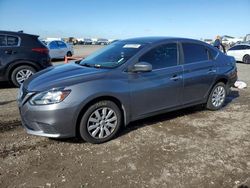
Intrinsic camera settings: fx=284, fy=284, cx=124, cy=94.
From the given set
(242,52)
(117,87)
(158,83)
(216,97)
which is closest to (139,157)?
(117,87)

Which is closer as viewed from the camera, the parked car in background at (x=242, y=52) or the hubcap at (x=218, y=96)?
the hubcap at (x=218, y=96)

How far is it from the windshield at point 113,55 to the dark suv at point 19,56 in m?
3.70

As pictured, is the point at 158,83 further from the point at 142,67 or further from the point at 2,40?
the point at 2,40

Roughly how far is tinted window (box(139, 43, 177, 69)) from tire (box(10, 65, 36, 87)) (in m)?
4.88

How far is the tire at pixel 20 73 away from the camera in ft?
27.7

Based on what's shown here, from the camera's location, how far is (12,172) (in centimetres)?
358

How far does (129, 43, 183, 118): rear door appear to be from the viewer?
→ 4.71m

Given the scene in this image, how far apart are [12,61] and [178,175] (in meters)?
6.51

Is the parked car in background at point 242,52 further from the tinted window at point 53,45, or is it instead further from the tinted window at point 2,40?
the tinted window at point 2,40

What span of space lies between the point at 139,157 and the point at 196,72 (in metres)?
2.40

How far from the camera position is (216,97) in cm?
631

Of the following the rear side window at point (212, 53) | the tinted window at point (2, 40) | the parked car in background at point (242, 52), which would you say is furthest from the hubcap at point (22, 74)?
the parked car in background at point (242, 52)

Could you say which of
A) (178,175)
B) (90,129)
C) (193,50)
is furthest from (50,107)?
(193,50)

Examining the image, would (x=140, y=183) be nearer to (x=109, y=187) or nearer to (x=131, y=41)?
(x=109, y=187)
